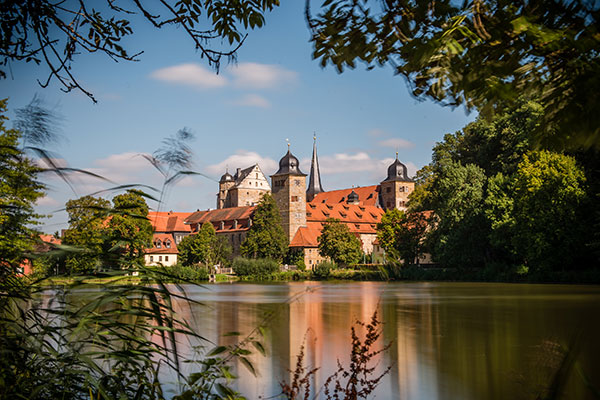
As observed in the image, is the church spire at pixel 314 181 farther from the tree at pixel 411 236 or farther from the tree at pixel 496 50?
the tree at pixel 496 50

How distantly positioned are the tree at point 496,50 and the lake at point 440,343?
93 centimetres

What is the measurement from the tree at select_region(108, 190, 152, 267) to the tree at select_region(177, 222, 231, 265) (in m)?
60.9

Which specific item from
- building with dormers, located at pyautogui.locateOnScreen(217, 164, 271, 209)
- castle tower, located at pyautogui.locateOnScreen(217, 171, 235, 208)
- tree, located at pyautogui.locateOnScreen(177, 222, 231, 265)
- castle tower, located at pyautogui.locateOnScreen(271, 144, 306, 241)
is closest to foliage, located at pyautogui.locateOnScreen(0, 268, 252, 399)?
tree, located at pyautogui.locateOnScreen(177, 222, 231, 265)

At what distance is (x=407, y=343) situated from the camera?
10.4 m

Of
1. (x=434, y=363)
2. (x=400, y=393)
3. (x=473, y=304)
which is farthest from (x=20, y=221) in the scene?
(x=473, y=304)

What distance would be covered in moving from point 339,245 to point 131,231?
55.6 m

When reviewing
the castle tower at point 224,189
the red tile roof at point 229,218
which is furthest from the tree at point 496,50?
the castle tower at point 224,189

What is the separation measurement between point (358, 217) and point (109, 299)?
8188 cm

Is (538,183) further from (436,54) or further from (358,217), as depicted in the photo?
(358,217)

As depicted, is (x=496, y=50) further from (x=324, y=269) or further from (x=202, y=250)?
(x=202, y=250)

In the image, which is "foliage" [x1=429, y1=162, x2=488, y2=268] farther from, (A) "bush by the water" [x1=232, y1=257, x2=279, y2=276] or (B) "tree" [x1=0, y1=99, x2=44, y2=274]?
(B) "tree" [x1=0, y1=99, x2=44, y2=274]

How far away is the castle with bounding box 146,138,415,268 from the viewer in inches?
2918

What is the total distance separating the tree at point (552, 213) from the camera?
27984 mm

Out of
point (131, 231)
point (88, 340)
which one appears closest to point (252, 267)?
point (131, 231)
